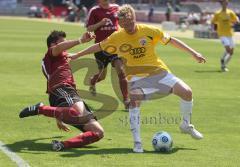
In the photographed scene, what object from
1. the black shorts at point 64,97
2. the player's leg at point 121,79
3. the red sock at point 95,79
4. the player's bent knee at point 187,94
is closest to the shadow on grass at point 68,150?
the black shorts at point 64,97

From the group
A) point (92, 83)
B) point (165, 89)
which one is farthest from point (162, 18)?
point (165, 89)

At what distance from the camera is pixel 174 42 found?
9.73 m

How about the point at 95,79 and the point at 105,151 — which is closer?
the point at 105,151

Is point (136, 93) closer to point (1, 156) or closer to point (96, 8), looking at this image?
point (1, 156)

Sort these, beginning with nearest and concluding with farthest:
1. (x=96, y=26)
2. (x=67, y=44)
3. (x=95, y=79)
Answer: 1. (x=67, y=44)
2. (x=96, y=26)
3. (x=95, y=79)

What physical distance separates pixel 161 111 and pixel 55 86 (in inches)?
147

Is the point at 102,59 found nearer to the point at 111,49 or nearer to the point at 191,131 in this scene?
the point at 111,49

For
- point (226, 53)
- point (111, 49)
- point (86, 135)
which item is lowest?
point (226, 53)

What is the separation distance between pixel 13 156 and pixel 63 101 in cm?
149

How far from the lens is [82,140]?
929cm

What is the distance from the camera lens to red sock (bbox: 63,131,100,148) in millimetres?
9172

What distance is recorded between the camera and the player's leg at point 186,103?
956cm

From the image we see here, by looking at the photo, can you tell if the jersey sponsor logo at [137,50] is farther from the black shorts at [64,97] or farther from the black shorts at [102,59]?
the black shorts at [102,59]

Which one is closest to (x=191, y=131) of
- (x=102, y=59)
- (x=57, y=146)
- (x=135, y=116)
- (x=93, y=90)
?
(x=135, y=116)
